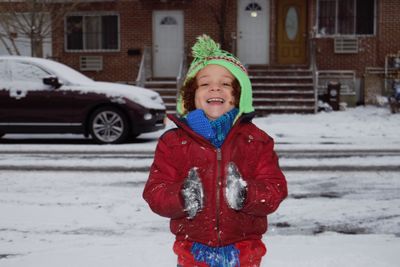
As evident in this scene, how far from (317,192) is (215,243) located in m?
4.43

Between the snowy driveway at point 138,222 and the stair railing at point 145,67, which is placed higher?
the stair railing at point 145,67

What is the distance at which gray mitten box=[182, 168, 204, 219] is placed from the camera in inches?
94.4

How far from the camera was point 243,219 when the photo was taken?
102 inches

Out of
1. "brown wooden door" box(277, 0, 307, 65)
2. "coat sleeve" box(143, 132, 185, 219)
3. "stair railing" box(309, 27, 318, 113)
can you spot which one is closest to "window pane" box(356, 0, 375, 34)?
"stair railing" box(309, 27, 318, 113)

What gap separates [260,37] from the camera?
21516 millimetres

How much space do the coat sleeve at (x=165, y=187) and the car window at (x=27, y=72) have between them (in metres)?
9.70

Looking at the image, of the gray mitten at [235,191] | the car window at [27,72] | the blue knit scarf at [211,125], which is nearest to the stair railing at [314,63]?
the car window at [27,72]

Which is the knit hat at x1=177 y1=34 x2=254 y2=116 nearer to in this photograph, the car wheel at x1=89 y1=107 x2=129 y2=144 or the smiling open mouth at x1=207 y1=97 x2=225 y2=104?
the smiling open mouth at x1=207 y1=97 x2=225 y2=104

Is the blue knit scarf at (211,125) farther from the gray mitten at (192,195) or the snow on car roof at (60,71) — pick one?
the snow on car roof at (60,71)

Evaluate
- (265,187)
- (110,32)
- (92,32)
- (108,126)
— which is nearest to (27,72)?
(108,126)

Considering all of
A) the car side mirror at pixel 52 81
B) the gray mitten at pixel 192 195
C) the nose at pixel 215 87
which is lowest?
the gray mitten at pixel 192 195

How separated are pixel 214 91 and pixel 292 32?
64.1ft

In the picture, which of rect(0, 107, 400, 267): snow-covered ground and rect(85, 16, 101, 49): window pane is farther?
rect(85, 16, 101, 49): window pane

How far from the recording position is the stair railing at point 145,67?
2033 cm
